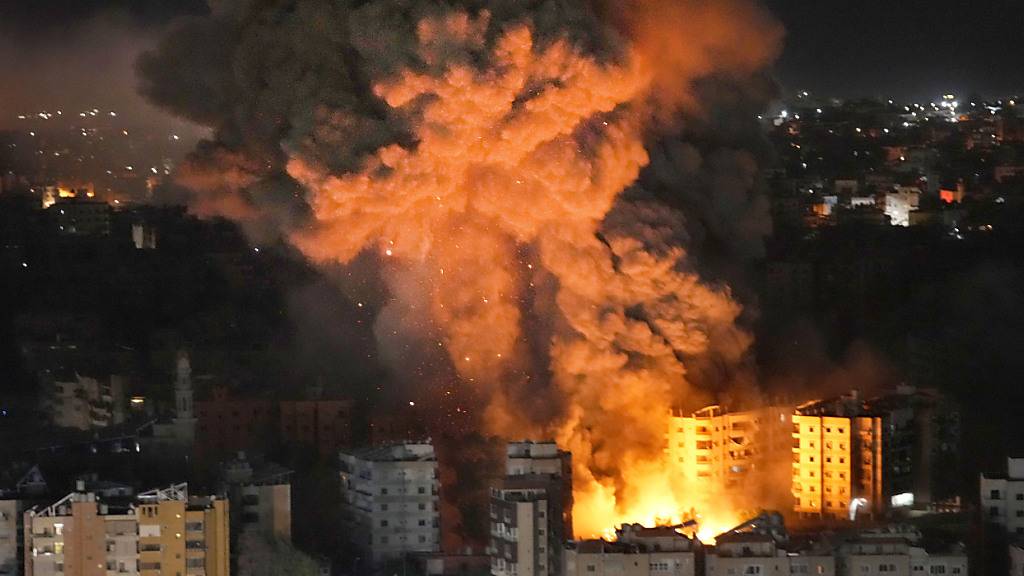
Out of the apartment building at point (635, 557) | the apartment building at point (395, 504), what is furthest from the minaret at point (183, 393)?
the apartment building at point (635, 557)

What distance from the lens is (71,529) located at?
15.0 metres

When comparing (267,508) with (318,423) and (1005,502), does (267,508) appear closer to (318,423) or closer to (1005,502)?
(318,423)

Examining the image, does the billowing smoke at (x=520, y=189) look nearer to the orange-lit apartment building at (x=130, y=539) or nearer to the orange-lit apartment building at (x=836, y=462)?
the orange-lit apartment building at (x=836, y=462)

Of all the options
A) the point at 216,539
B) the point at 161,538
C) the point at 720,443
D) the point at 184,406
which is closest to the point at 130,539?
the point at 161,538

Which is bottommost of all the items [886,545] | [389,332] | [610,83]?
[886,545]

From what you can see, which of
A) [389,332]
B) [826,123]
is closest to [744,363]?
[389,332]

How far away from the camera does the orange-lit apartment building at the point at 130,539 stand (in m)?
15.0

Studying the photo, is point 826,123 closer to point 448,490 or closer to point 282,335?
point 282,335

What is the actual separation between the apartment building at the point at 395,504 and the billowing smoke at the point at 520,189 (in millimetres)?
860

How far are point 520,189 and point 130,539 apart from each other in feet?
12.7

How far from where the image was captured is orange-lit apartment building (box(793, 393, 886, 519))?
56.0 feet

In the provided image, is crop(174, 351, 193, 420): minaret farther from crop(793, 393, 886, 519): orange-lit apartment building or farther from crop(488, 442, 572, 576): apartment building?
crop(793, 393, 886, 519): orange-lit apartment building

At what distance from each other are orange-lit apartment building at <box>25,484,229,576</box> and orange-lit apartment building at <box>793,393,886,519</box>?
3855 mm

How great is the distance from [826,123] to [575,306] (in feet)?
34.5
